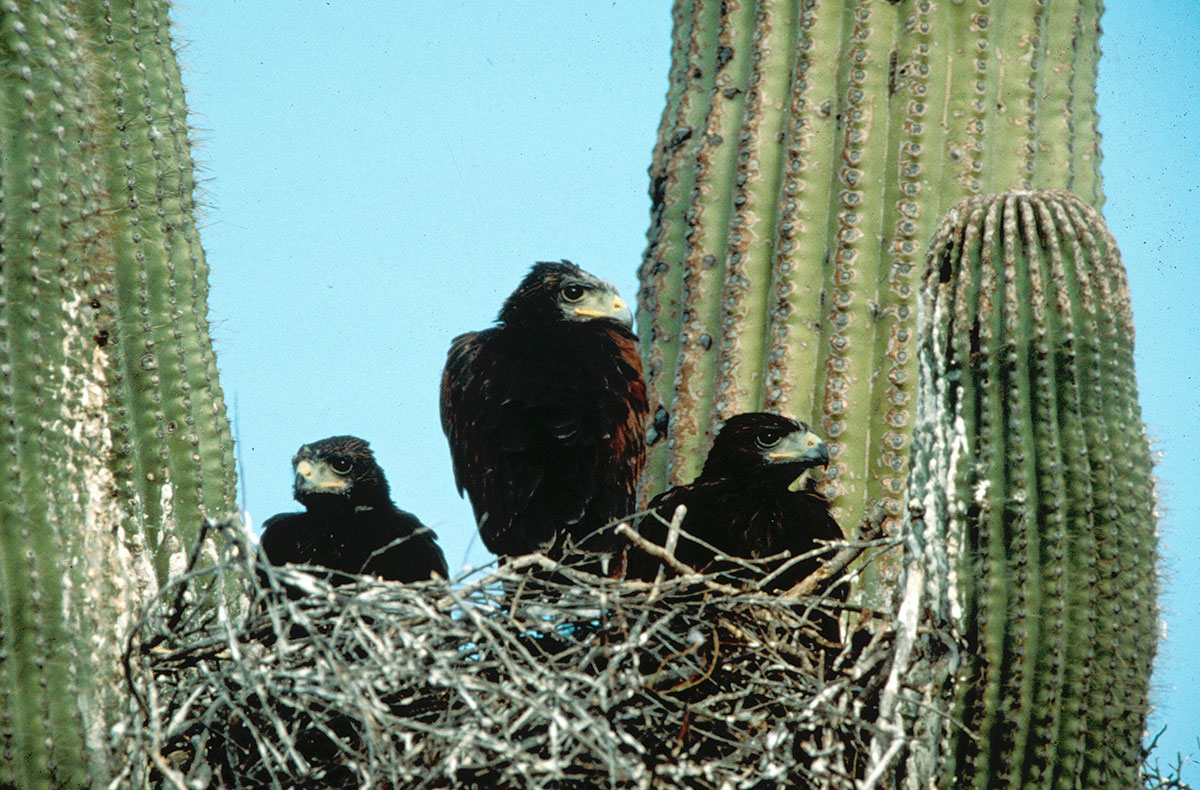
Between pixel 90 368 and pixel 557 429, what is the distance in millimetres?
1871

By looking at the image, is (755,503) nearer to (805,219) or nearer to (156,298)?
(805,219)

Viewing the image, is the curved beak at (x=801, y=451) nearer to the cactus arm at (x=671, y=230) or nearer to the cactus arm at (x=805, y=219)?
the cactus arm at (x=805, y=219)

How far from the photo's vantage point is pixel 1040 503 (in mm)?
3492

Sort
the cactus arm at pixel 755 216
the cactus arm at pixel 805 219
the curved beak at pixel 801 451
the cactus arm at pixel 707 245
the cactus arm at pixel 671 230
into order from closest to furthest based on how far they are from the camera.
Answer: the curved beak at pixel 801 451
the cactus arm at pixel 805 219
the cactus arm at pixel 755 216
the cactus arm at pixel 707 245
the cactus arm at pixel 671 230

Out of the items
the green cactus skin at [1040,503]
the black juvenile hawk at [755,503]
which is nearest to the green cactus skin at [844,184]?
the black juvenile hawk at [755,503]

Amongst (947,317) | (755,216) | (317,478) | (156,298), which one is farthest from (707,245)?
(156,298)

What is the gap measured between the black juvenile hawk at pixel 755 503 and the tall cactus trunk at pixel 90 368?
5.26ft

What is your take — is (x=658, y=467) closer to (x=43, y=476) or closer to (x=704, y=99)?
(x=704, y=99)

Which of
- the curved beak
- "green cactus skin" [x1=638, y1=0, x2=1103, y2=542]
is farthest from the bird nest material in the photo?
"green cactus skin" [x1=638, y1=0, x2=1103, y2=542]

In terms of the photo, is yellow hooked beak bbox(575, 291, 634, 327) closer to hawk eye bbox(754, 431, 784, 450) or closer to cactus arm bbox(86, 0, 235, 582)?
hawk eye bbox(754, 431, 784, 450)

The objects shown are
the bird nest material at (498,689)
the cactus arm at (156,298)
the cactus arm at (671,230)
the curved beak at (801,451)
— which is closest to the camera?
the bird nest material at (498,689)

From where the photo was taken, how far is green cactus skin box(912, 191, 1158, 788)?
3418 millimetres

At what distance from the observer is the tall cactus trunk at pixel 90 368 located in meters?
2.86

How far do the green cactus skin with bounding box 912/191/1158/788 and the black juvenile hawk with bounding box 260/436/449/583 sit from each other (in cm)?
192
